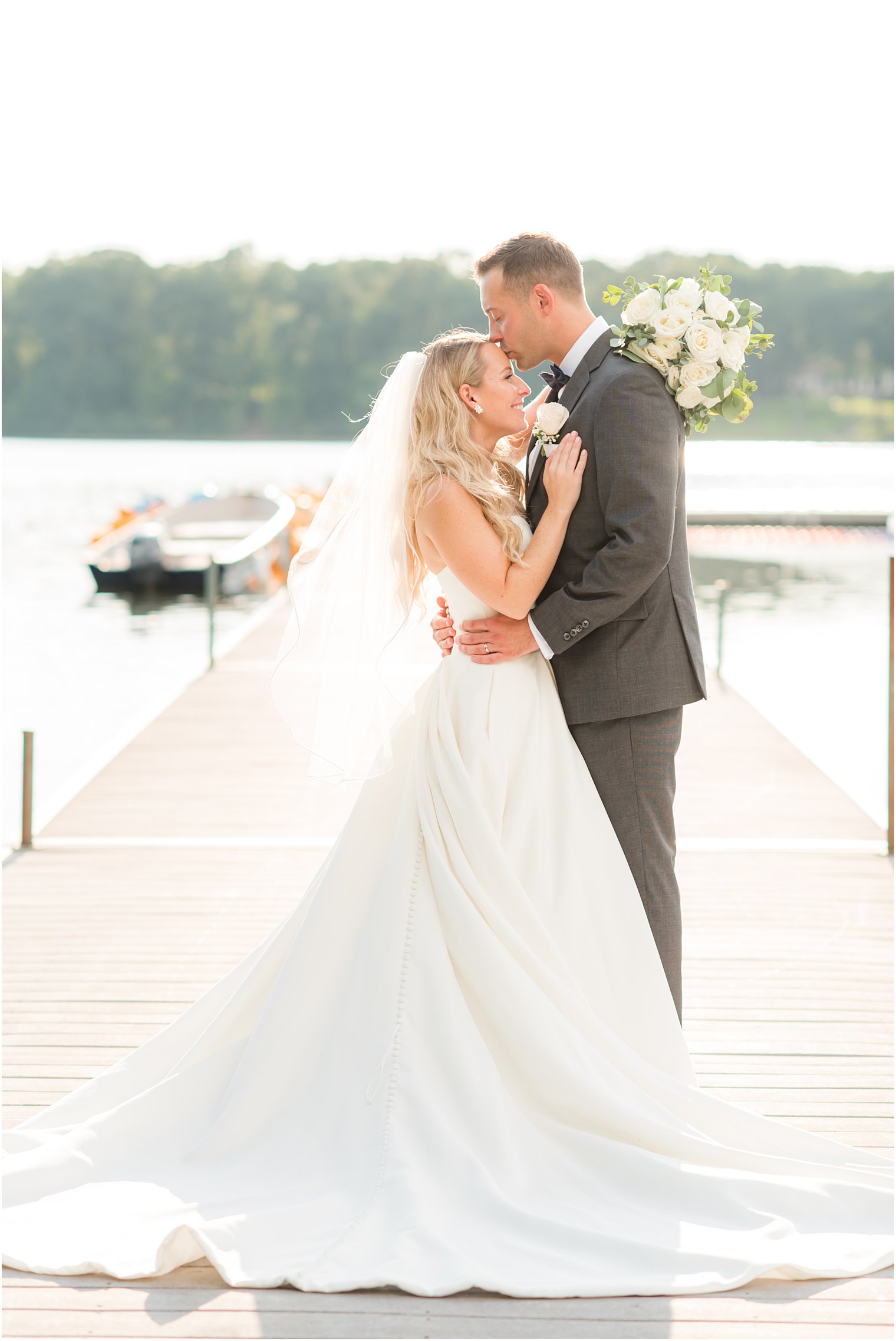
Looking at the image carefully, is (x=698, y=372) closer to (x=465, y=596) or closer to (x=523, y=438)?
(x=523, y=438)

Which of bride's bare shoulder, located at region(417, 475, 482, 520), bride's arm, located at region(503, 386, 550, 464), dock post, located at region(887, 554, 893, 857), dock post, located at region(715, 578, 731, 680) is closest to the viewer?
bride's bare shoulder, located at region(417, 475, 482, 520)

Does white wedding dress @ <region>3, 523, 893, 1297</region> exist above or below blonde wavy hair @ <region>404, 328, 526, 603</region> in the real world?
below

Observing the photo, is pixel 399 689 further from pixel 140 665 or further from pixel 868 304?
pixel 868 304

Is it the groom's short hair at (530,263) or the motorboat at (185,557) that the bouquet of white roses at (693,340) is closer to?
the groom's short hair at (530,263)

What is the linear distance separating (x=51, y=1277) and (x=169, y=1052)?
701mm

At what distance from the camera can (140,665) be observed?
14930mm

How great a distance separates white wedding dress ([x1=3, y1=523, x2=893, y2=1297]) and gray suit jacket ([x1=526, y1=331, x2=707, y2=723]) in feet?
0.47

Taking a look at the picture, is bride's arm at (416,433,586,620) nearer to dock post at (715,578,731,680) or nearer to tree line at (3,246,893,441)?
dock post at (715,578,731,680)

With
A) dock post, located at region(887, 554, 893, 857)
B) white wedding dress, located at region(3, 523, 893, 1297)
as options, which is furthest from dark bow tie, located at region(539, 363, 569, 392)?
dock post, located at region(887, 554, 893, 857)

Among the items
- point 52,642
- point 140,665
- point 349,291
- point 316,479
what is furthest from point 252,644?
point 349,291

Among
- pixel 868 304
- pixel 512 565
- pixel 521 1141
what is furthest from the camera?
pixel 868 304

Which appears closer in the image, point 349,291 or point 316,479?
point 316,479

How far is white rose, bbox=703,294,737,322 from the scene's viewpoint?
3.16 metres

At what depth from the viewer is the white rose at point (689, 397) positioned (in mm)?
3141
